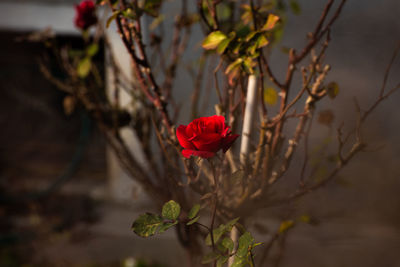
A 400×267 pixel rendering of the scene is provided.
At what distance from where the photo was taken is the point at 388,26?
6.55 ft

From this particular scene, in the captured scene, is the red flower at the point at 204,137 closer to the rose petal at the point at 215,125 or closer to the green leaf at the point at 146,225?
the rose petal at the point at 215,125

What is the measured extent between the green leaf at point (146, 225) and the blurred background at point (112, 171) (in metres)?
0.84

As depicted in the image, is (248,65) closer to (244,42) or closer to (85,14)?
(244,42)

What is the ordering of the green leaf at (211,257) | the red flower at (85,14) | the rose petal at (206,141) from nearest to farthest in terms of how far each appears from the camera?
the rose petal at (206,141), the green leaf at (211,257), the red flower at (85,14)

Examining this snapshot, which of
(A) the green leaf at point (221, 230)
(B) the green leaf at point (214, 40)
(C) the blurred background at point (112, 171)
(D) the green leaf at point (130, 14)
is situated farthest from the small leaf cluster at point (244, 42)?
(C) the blurred background at point (112, 171)

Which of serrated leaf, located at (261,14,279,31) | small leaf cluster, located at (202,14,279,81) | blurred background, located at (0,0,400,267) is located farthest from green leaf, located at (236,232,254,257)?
blurred background, located at (0,0,400,267)

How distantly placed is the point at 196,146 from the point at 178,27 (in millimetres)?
861

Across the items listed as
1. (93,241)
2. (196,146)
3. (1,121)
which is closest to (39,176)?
(1,121)

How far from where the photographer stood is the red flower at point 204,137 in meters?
0.58

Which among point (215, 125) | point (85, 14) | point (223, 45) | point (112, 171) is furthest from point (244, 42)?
point (112, 171)

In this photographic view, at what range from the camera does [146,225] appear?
68 cm

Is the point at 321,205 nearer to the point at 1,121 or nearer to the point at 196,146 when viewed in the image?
the point at 196,146

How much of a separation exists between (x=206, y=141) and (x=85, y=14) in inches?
35.2

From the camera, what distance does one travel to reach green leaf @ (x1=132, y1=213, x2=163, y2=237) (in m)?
0.67
